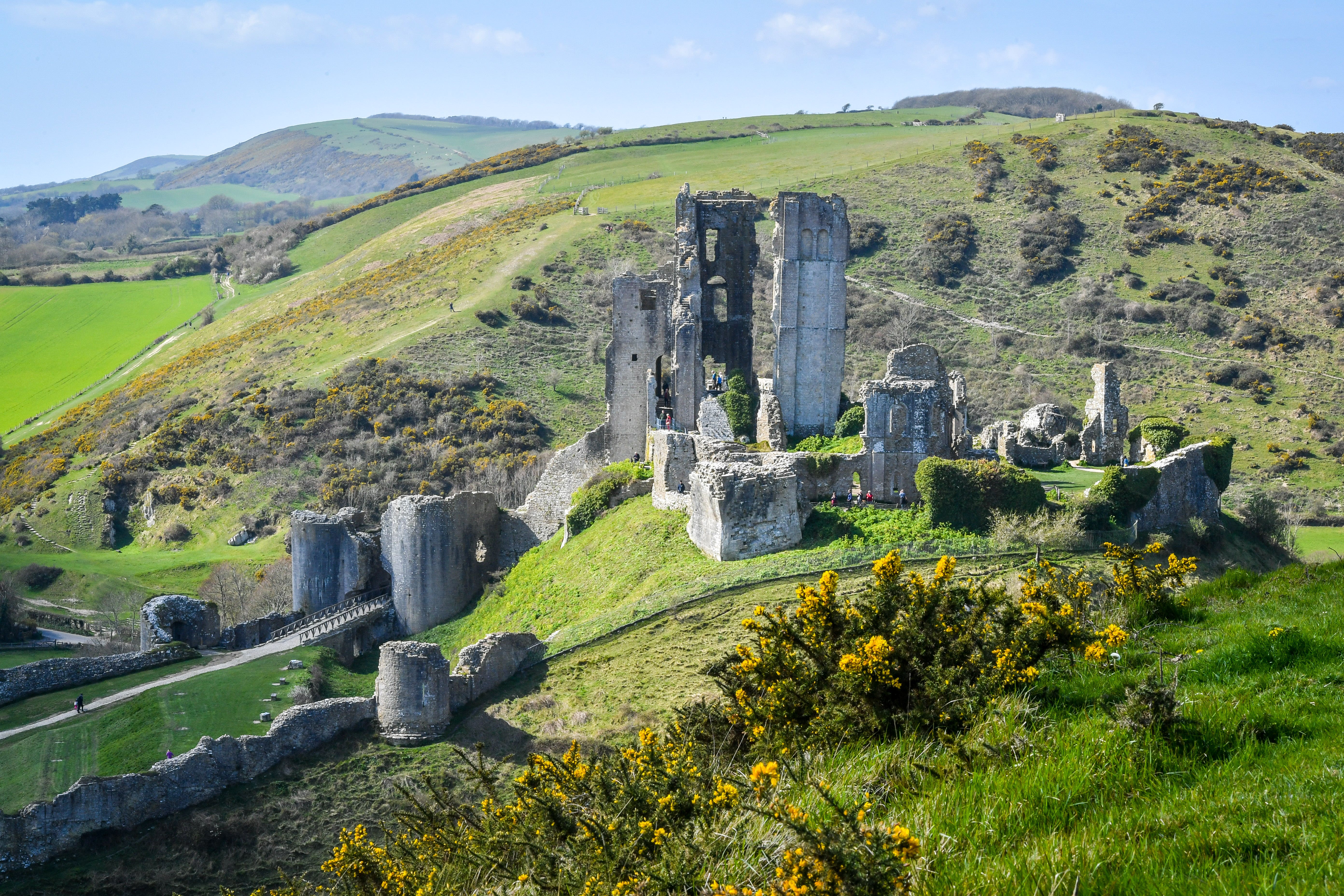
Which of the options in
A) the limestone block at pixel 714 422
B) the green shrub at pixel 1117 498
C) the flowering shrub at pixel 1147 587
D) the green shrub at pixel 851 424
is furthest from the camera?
the green shrub at pixel 851 424

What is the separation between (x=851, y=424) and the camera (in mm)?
34312

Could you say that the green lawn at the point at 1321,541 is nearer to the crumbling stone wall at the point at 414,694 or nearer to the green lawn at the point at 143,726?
the crumbling stone wall at the point at 414,694

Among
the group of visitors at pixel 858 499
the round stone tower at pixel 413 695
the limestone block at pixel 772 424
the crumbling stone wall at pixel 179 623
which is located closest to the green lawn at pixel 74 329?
the crumbling stone wall at pixel 179 623

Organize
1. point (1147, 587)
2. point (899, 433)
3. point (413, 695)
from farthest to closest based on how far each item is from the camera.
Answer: point (899, 433), point (413, 695), point (1147, 587)

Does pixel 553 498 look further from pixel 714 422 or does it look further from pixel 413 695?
pixel 413 695

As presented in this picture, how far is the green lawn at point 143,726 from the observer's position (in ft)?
72.1

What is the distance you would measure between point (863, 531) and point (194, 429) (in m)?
47.3

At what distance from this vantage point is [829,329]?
34.9m

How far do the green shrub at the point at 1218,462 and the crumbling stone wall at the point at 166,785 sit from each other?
19365 millimetres

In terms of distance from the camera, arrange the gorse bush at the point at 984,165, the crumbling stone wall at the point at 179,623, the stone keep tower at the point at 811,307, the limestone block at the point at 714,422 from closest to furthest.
Result: the limestone block at the point at 714,422 < the crumbling stone wall at the point at 179,623 < the stone keep tower at the point at 811,307 < the gorse bush at the point at 984,165

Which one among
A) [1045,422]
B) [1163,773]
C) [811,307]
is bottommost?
[1045,422]

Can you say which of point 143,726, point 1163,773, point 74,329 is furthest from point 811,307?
point 74,329

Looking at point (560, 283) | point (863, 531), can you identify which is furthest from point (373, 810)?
point (560, 283)

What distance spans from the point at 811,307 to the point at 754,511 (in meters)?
11.8
